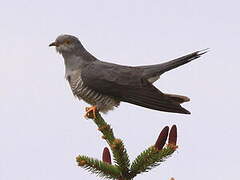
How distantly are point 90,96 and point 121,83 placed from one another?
43 centimetres

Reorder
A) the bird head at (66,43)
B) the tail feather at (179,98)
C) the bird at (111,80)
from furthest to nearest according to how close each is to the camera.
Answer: the bird head at (66,43) → the bird at (111,80) → the tail feather at (179,98)

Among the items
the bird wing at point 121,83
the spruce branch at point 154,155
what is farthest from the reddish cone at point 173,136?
the bird wing at point 121,83

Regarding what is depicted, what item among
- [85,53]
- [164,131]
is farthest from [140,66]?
[164,131]

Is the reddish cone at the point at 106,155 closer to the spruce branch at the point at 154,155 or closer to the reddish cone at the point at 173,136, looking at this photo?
the spruce branch at the point at 154,155

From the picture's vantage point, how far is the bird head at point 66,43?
282 inches

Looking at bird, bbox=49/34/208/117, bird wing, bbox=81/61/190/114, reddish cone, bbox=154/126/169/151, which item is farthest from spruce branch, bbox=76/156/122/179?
bird wing, bbox=81/61/190/114

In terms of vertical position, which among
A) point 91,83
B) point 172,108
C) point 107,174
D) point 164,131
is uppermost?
point 91,83

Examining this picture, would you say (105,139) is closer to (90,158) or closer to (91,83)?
(90,158)

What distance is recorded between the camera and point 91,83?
6488mm

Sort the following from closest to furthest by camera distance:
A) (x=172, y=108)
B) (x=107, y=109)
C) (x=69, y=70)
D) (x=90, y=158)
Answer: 1. (x=90, y=158)
2. (x=172, y=108)
3. (x=107, y=109)
4. (x=69, y=70)

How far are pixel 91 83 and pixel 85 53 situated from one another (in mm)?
868

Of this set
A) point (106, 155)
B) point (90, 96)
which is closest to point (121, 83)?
point (90, 96)

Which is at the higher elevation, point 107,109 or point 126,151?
point 107,109

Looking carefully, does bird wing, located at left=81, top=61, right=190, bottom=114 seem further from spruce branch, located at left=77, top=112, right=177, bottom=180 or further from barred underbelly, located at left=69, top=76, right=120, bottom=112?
spruce branch, located at left=77, top=112, right=177, bottom=180
